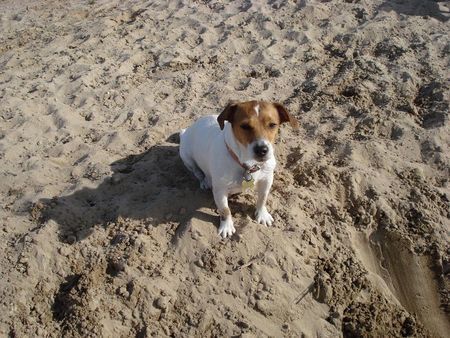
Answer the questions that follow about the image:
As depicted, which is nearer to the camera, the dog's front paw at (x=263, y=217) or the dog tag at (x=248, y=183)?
the dog tag at (x=248, y=183)

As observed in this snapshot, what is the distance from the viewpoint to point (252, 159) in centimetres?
333

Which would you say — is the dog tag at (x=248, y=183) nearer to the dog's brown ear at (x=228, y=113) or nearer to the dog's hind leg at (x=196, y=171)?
the dog's brown ear at (x=228, y=113)

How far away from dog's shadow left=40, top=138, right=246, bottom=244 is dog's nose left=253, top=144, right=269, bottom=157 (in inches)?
42.3

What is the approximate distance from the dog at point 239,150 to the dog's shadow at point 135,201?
0.93ft

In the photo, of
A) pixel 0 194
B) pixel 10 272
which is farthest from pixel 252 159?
pixel 0 194

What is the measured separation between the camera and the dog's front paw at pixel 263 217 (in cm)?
404

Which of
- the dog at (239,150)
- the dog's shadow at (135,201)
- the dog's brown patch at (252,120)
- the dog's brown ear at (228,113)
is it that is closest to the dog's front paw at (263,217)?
the dog at (239,150)

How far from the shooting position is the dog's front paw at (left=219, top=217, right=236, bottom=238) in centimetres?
391

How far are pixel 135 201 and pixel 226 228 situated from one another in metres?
1.03

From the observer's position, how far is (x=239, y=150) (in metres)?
3.44

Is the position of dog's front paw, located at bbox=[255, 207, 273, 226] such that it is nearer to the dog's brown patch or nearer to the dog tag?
the dog tag

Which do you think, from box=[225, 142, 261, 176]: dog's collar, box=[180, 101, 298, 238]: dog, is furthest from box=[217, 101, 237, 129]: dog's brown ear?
box=[225, 142, 261, 176]: dog's collar

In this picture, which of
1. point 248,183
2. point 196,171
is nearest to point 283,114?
point 248,183

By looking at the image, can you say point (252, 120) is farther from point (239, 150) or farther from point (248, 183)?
point (248, 183)
